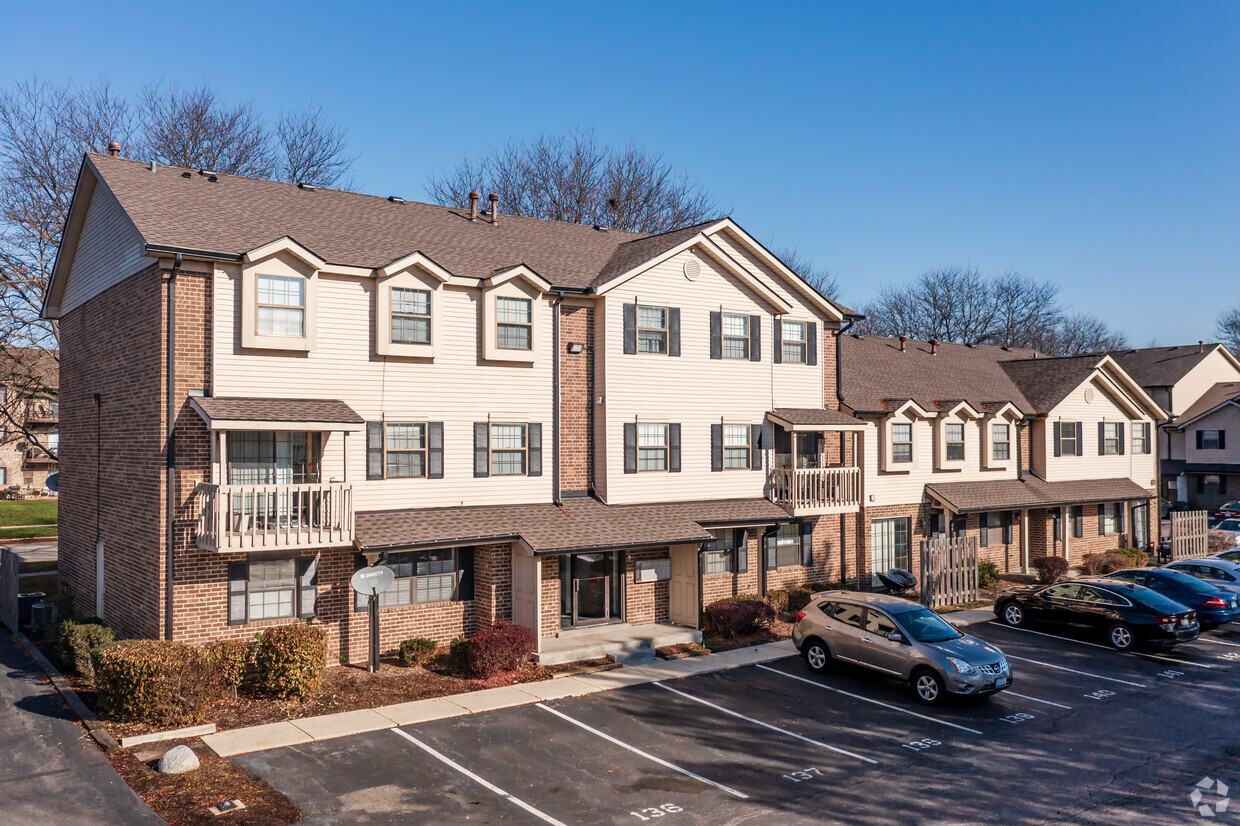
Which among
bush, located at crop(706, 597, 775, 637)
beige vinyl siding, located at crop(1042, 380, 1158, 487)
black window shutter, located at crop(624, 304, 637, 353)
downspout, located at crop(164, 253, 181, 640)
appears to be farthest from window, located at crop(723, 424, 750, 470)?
beige vinyl siding, located at crop(1042, 380, 1158, 487)

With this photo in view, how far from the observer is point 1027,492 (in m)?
32.1

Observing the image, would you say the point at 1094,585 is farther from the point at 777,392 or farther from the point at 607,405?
the point at 607,405

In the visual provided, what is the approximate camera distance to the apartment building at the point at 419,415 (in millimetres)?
17875

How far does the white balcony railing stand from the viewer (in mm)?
25000

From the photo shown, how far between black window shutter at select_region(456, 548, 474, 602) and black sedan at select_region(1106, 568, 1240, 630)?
18.3 metres

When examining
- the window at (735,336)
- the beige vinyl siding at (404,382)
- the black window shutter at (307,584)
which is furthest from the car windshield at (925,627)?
the black window shutter at (307,584)

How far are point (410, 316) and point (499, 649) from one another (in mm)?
7583

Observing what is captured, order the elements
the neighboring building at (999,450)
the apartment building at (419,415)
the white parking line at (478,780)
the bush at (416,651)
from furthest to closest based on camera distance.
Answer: the neighboring building at (999,450) → the bush at (416,651) → the apartment building at (419,415) → the white parking line at (478,780)

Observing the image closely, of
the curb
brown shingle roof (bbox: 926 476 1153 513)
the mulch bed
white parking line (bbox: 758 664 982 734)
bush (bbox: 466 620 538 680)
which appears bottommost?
white parking line (bbox: 758 664 982 734)

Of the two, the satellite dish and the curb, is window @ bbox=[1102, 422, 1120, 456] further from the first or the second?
the curb

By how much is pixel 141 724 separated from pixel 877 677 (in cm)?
1422

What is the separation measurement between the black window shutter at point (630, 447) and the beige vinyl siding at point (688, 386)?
0.43 ft

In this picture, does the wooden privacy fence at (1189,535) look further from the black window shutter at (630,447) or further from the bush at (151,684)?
the bush at (151,684)

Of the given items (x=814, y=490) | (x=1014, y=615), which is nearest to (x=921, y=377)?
(x=814, y=490)
